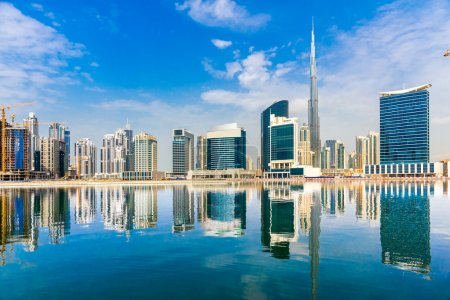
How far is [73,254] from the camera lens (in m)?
31.0

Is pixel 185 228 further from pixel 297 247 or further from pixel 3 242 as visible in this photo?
pixel 3 242

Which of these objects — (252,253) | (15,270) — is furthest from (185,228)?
(15,270)

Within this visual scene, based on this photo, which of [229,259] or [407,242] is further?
[407,242]

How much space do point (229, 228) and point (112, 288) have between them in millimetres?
24762

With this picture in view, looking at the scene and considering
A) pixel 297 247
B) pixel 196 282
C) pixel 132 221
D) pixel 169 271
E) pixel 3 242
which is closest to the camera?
pixel 196 282

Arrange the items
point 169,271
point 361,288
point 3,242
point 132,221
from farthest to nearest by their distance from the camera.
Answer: point 132,221
point 3,242
point 169,271
point 361,288

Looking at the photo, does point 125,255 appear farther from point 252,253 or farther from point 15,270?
point 252,253

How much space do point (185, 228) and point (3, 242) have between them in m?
21.6

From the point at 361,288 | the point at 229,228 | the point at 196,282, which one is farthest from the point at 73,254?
the point at 361,288

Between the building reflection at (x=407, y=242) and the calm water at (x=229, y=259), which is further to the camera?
the building reflection at (x=407, y=242)

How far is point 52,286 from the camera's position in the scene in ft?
72.9

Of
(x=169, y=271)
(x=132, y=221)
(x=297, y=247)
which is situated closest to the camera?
(x=169, y=271)

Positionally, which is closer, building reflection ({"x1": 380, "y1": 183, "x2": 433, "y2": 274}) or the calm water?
the calm water

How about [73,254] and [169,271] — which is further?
[73,254]
